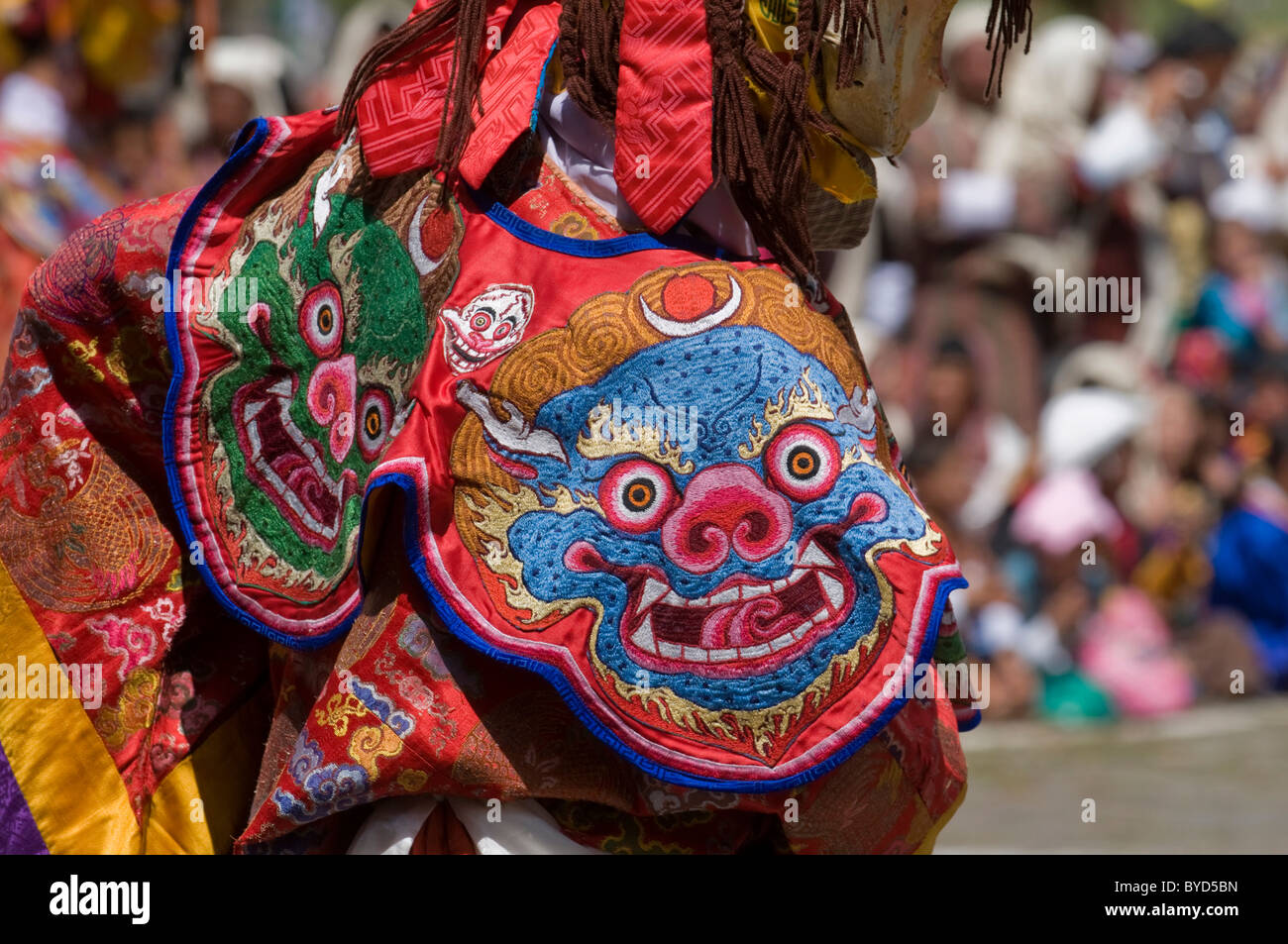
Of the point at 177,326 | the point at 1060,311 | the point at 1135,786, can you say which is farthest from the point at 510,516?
the point at 1060,311

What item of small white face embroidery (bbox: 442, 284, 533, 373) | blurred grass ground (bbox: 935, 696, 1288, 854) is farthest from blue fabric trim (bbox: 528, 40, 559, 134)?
blurred grass ground (bbox: 935, 696, 1288, 854)

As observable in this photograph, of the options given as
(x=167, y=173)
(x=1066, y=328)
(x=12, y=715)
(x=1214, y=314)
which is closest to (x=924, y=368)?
(x=1066, y=328)

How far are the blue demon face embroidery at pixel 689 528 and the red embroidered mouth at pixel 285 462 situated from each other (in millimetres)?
269

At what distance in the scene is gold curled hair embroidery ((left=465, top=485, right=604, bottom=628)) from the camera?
1697 mm

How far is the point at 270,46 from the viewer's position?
22.6 feet

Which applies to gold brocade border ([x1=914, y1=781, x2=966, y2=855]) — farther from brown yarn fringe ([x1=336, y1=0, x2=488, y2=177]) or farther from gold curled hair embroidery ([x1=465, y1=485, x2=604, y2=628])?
brown yarn fringe ([x1=336, y1=0, x2=488, y2=177])

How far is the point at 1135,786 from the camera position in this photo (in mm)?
5246

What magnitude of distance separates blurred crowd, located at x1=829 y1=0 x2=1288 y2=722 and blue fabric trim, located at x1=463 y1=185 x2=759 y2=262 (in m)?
4.11

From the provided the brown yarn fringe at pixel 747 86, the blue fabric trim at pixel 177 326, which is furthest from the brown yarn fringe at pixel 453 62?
the blue fabric trim at pixel 177 326

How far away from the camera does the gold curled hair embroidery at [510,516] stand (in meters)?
1.70

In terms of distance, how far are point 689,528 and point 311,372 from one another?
478 mm

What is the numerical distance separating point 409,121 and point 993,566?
14.2 ft

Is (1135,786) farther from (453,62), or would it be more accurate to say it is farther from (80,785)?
(453,62)

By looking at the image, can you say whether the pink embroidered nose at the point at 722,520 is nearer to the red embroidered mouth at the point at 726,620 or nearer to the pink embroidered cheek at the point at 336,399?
the red embroidered mouth at the point at 726,620
